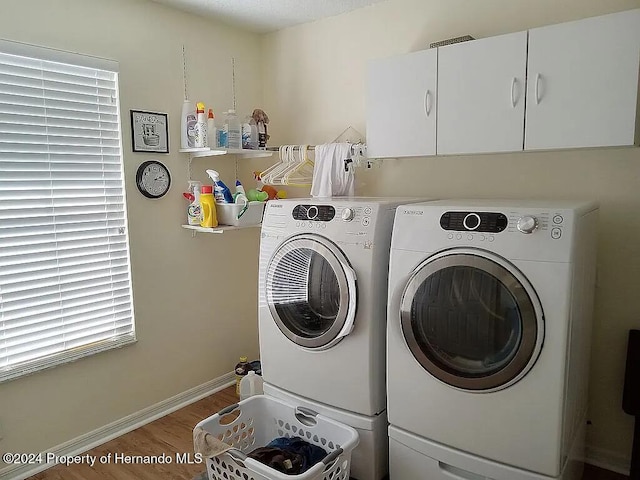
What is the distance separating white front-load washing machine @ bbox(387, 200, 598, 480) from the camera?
1.56 meters

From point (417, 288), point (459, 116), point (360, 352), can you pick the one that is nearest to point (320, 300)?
point (360, 352)

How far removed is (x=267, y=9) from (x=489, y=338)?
2.24 metres

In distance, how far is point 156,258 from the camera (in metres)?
2.70

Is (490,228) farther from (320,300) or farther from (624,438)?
(624,438)

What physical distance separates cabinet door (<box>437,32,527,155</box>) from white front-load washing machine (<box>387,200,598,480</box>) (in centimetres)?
42

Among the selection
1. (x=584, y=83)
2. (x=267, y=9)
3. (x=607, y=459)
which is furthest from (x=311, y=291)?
(x=267, y=9)

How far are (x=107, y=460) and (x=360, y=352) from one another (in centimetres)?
145

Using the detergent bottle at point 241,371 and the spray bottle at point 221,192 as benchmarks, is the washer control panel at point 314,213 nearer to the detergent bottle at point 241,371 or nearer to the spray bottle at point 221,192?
the spray bottle at point 221,192

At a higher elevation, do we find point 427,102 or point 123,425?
point 427,102

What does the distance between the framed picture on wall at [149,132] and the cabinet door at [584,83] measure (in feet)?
6.36

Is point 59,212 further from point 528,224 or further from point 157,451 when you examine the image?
point 528,224

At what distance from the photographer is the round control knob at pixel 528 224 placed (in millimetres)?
1562

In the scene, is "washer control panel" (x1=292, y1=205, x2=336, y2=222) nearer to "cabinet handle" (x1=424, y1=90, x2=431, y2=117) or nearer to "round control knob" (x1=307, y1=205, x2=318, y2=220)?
"round control knob" (x1=307, y1=205, x2=318, y2=220)

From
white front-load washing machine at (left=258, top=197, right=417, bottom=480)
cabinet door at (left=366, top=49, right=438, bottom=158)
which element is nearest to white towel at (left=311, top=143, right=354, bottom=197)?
cabinet door at (left=366, top=49, right=438, bottom=158)
